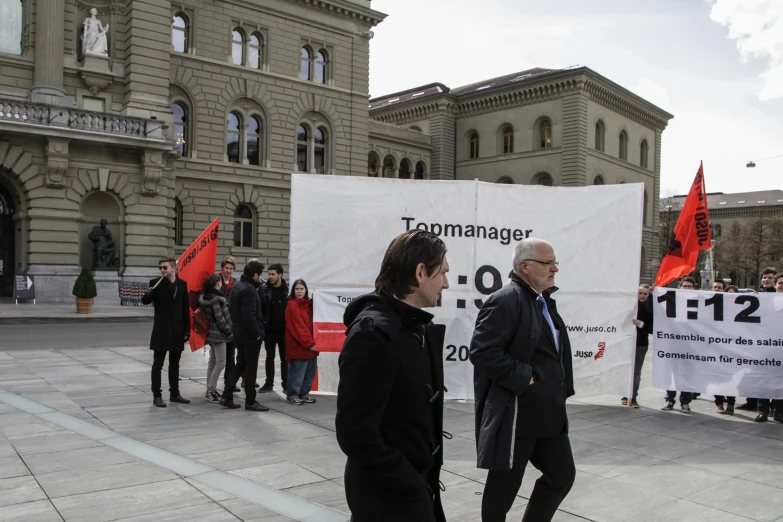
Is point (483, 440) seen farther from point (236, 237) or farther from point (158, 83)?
point (236, 237)

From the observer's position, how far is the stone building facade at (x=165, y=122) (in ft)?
89.1

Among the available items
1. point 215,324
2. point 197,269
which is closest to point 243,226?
point 197,269

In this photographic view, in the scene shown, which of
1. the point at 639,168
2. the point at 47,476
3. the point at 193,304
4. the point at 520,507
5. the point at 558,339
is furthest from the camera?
the point at 639,168

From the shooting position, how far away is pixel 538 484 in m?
3.83

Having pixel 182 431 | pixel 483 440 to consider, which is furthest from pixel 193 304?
pixel 483 440

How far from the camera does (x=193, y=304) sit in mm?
8953

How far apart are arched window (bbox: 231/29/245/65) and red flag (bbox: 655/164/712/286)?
2994 centimetres

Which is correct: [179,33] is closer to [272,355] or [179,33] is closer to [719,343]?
[272,355]

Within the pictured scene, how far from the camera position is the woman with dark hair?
28.3 ft

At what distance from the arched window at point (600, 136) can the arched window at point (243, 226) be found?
28.8 meters

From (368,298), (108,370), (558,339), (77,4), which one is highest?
(77,4)

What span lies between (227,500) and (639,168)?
5794 centimetres

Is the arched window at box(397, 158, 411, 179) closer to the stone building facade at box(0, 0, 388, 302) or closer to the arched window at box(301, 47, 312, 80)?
the stone building facade at box(0, 0, 388, 302)

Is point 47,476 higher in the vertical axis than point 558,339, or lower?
lower
